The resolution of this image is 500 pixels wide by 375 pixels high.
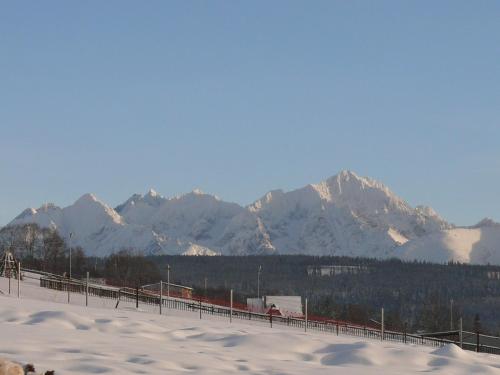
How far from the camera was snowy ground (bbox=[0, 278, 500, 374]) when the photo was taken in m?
19.9

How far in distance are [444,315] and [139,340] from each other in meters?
171

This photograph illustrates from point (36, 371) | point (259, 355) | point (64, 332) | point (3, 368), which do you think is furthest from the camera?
point (64, 332)

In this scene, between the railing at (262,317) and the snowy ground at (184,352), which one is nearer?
the snowy ground at (184,352)

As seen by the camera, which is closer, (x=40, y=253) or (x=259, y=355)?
(x=259, y=355)

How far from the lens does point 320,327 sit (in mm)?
57500

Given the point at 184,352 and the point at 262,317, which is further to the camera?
the point at 262,317

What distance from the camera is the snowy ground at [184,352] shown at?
65.4 ft

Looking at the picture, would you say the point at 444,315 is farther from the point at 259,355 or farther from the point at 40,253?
the point at 259,355

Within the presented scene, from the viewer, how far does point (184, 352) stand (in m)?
22.4

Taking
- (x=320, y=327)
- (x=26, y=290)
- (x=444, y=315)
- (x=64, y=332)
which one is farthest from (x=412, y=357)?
(x=444, y=315)

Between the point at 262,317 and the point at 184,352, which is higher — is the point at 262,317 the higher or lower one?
the lower one

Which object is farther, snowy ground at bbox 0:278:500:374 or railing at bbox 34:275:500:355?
railing at bbox 34:275:500:355

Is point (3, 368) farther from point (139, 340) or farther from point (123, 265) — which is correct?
point (123, 265)

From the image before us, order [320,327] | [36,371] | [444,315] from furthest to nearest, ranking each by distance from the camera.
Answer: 1. [444,315]
2. [320,327]
3. [36,371]
